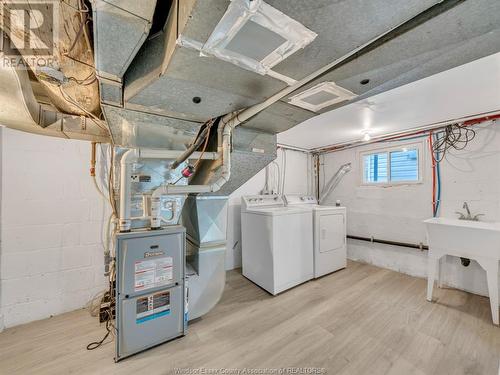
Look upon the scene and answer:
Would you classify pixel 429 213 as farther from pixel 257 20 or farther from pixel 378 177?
pixel 257 20

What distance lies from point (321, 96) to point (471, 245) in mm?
2257

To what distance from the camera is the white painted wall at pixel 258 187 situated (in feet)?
10.4

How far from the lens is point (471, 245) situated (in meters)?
2.01

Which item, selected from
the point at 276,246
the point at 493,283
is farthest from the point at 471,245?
the point at 276,246

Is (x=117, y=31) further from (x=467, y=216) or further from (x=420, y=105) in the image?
(x=467, y=216)

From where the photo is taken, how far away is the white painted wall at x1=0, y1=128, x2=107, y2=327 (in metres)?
1.79

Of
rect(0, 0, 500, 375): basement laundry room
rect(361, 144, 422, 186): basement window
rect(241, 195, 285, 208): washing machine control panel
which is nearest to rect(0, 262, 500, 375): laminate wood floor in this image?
rect(0, 0, 500, 375): basement laundry room

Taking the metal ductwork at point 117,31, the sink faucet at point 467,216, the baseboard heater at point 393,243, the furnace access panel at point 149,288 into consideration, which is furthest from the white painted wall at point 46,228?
the sink faucet at point 467,216

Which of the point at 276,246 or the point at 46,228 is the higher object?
the point at 46,228

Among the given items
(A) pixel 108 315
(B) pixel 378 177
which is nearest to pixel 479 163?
(B) pixel 378 177

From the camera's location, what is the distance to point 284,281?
2.45m

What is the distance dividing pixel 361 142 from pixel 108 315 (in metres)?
4.13

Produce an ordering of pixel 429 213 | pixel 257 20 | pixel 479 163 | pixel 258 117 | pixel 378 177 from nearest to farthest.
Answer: pixel 257 20 < pixel 258 117 < pixel 479 163 < pixel 429 213 < pixel 378 177

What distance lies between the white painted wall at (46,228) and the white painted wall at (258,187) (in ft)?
5.46
